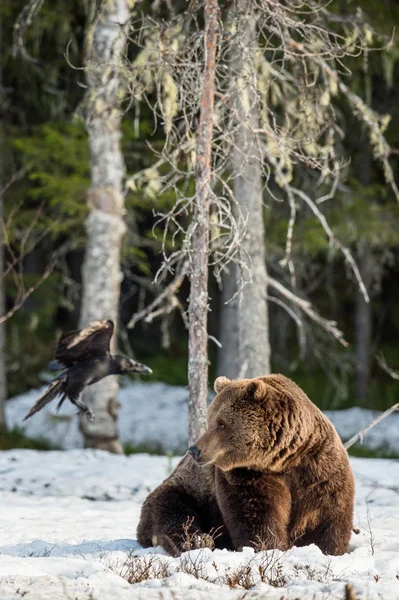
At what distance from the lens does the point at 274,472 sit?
4980mm

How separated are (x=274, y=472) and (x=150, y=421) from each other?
11.7 meters

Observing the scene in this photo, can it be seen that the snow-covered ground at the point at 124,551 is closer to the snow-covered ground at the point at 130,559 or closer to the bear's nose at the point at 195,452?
the snow-covered ground at the point at 130,559

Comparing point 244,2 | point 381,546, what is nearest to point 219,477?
point 381,546

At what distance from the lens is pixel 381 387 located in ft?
57.9

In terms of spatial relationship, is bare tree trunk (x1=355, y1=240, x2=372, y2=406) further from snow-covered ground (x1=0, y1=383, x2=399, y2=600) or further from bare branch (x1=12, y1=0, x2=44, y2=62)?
bare branch (x1=12, y1=0, x2=44, y2=62)

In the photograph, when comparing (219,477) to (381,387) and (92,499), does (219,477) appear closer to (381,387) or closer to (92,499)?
(92,499)

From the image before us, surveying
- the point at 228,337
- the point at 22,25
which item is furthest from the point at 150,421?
the point at 22,25

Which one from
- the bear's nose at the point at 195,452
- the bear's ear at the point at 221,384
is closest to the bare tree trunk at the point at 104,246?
the bear's ear at the point at 221,384

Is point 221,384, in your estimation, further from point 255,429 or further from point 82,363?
point 82,363

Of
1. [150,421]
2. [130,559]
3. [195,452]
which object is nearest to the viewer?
[130,559]

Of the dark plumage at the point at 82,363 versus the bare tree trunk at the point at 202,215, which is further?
the dark plumage at the point at 82,363

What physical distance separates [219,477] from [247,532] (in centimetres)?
37

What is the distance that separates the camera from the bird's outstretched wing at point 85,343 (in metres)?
A: 7.59

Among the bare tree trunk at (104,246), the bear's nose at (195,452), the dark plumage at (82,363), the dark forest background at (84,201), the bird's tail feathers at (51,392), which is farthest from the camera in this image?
the dark forest background at (84,201)
